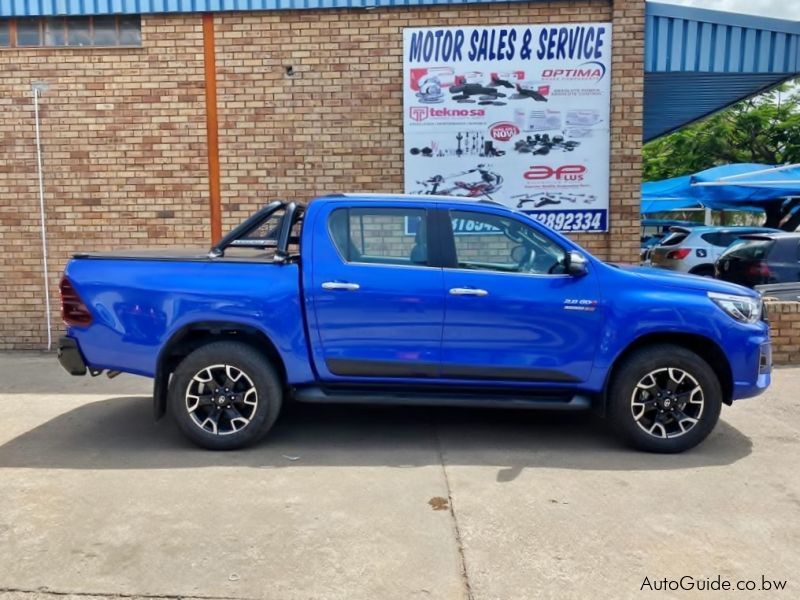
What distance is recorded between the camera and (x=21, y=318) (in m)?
9.16

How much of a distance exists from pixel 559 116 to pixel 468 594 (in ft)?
21.3

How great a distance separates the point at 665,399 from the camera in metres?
5.33

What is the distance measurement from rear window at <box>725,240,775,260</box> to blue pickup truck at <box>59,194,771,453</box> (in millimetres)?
7059

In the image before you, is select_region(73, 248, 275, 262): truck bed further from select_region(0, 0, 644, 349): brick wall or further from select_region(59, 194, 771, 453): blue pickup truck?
select_region(0, 0, 644, 349): brick wall

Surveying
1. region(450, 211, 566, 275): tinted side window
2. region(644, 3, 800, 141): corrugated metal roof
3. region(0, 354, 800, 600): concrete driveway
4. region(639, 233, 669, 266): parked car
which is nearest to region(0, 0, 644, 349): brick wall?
region(644, 3, 800, 141): corrugated metal roof

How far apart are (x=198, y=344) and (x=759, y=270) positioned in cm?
950

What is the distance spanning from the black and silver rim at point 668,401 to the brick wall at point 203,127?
369cm

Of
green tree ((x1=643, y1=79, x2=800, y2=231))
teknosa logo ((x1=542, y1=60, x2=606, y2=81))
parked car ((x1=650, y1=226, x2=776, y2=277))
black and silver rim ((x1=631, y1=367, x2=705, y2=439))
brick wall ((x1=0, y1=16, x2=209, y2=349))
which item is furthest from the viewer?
green tree ((x1=643, y1=79, x2=800, y2=231))

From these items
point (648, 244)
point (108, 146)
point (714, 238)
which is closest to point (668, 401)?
point (108, 146)

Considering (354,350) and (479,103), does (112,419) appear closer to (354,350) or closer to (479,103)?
(354,350)

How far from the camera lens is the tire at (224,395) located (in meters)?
5.32

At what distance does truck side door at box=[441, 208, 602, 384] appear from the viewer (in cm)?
528

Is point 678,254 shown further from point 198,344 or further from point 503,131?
point 198,344

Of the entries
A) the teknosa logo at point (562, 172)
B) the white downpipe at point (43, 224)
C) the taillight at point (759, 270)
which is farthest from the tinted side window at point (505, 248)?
the taillight at point (759, 270)
